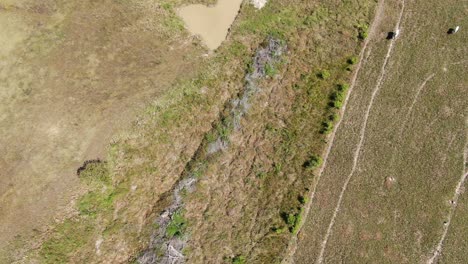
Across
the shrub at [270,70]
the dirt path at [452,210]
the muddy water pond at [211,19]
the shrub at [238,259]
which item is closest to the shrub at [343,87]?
the shrub at [270,70]

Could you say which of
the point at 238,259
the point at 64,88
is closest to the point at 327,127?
the point at 238,259

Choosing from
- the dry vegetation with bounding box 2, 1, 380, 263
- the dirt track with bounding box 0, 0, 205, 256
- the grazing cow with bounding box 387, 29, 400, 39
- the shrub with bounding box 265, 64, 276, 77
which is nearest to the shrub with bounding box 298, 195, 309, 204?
the dry vegetation with bounding box 2, 1, 380, 263

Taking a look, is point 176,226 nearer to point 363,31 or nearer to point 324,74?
point 324,74

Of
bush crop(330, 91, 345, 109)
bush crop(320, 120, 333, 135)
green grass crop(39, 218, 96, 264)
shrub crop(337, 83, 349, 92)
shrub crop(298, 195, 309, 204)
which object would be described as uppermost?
shrub crop(337, 83, 349, 92)

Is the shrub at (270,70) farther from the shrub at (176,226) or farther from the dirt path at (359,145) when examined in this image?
the shrub at (176,226)

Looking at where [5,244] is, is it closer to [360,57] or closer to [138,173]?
[138,173]

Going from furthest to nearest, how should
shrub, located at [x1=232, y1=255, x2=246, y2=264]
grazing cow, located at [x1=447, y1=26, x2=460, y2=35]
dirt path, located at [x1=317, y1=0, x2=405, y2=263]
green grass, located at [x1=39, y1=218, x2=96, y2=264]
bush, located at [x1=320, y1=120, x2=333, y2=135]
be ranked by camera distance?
1. grazing cow, located at [x1=447, y1=26, x2=460, y2=35]
2. bush, located at [x1=320, y1=120, x2=333, y2=135]
3. dirt path, located at [x1=317, y1=0, x2=405, y2=263]
4. shrub, located at [x1=232, y1=255, x2=246, y2=264]
5. green grass, located at [x1=39, y1=218, x2=96, y2=264]

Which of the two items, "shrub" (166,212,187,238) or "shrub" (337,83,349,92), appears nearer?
"shrub" (166,212,187,238)

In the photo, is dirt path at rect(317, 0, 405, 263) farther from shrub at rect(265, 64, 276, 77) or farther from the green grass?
the green grass
